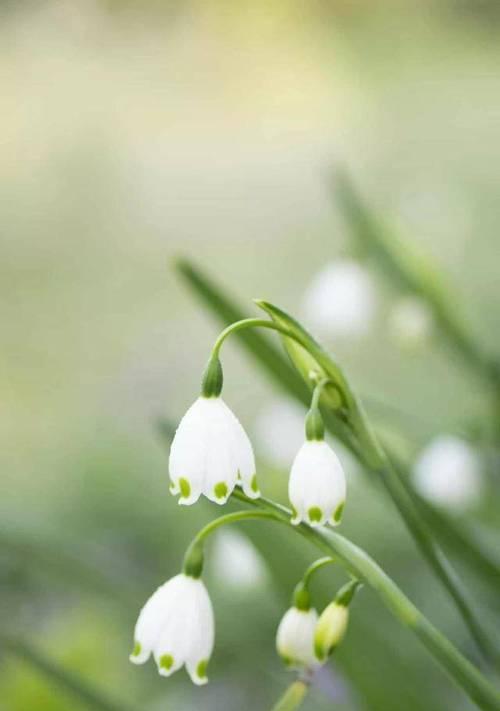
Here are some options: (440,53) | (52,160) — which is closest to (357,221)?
(52,160)

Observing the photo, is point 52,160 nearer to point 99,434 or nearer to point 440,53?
point 440,53

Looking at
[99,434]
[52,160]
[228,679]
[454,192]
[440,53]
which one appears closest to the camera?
[228,679]

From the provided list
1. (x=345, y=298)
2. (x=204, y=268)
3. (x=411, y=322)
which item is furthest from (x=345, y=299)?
(x=204, y=268)

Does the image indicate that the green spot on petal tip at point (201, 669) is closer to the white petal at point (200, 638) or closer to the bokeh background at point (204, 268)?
the white petal at point (200, 638)

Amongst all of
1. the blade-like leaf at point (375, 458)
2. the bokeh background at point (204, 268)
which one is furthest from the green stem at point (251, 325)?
the bokeh background at point (204, 268)

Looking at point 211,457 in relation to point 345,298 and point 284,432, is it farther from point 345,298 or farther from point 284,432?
point 284,432

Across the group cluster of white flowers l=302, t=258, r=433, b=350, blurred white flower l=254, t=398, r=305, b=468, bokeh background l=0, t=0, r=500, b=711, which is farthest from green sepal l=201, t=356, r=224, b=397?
blurred white flower l=254, t=398, r=305, b=468
